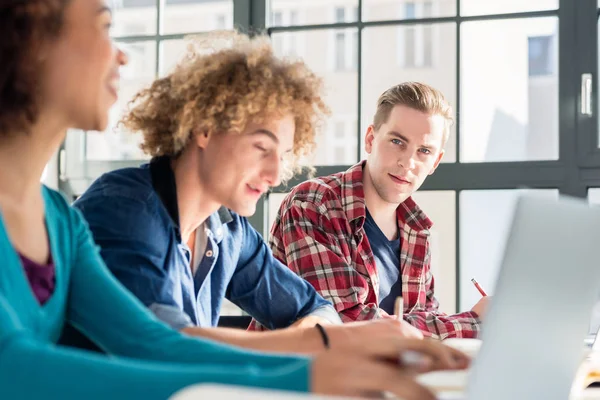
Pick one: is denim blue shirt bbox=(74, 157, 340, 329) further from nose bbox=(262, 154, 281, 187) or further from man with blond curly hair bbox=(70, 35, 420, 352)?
nose bbox=(262, 154, 281, 187)

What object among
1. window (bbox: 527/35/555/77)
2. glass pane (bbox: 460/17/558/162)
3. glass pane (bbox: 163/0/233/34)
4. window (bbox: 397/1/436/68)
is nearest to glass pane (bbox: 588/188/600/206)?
glass pane (bbox: 460/17/558/162)

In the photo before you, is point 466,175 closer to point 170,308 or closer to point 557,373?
point 170,308

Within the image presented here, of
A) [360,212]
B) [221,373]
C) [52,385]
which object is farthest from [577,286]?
[360,212]

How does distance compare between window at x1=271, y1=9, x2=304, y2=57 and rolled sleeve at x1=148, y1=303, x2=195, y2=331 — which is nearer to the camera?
rolled sleeve at x1=148, y1=303, x2=195, y2=331

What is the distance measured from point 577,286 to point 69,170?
3.17 meters

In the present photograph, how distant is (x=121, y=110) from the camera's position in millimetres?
3994

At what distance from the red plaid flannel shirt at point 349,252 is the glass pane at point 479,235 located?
718 mm

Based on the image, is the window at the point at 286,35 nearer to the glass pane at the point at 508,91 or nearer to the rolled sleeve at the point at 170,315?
the glass pane at the point at 508,91

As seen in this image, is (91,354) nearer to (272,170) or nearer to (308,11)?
(272,170)

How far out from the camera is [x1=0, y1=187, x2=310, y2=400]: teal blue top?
0.80 metres

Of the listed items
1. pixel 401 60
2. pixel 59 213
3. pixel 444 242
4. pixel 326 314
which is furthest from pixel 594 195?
pixel 59 213

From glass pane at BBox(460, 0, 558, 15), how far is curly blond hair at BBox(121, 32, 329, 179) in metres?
2.04

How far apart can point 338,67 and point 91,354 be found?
3.22m

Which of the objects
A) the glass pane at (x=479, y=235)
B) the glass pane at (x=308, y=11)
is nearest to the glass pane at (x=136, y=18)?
the glass pane at (x=308, y=11)
